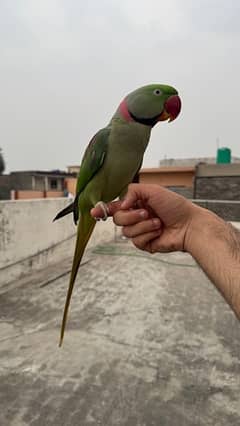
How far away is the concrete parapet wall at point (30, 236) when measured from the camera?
360cm

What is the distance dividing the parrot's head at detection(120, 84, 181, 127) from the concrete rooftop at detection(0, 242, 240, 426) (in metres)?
1.56

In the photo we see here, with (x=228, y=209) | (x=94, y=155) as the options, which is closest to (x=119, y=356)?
(x=94, y=155)

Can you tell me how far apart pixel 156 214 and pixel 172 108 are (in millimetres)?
416

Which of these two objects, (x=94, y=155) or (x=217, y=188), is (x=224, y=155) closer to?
(x=217, y=188)

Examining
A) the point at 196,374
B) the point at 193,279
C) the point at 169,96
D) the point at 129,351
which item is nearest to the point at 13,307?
the point at 129,351

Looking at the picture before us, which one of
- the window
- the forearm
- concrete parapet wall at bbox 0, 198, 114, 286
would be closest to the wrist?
the forearm

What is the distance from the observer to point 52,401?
5.59 ft

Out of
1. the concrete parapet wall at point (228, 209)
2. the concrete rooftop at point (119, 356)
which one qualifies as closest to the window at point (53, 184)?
the concrete parapet wall at point (228, 209)

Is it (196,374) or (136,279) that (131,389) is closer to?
(196,374)

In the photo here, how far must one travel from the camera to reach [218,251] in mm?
986

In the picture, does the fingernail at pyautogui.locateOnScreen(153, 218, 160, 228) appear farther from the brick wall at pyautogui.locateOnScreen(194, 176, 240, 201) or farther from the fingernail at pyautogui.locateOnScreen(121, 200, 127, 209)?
the brick wall at pyautogui.locateOnScreen(194, 176, 240, 201)

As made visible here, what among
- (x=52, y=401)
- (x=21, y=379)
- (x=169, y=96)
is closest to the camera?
(x=169, y=96)

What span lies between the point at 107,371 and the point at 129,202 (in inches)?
55.0

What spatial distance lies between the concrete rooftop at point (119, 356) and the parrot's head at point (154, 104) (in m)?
1.56
